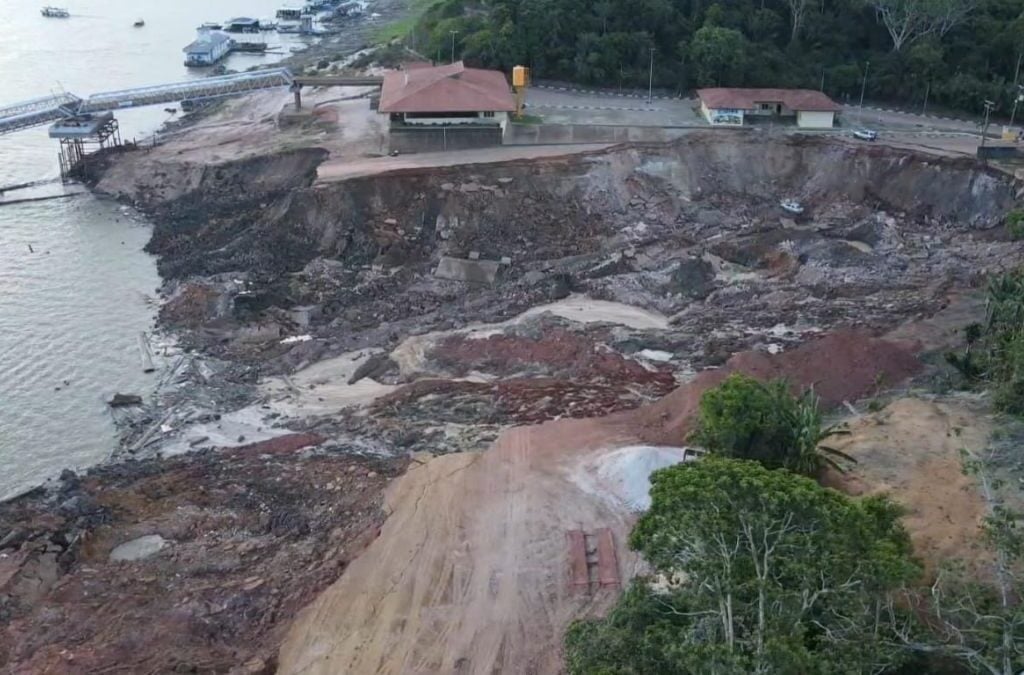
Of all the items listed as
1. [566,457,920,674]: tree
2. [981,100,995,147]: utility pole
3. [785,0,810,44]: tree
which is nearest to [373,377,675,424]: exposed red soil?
[566,457,920,674]: tree

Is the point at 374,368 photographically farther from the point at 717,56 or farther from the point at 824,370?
the point at 717,56

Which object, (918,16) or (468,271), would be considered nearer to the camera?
(468,271)

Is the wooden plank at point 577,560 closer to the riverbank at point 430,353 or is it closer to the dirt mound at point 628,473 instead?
the riverbank at point 430,353

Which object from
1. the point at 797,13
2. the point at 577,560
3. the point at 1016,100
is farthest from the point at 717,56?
the point at 577,560

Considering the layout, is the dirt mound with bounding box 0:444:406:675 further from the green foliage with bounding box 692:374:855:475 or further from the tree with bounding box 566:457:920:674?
the tree with bounding box 566:457:920:674

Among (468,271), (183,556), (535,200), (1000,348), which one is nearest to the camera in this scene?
(183,556)

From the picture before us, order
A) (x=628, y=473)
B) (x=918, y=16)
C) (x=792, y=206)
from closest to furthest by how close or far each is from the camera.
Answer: (x=628, y=473), (x=792, y=206), (x=918, y=16)

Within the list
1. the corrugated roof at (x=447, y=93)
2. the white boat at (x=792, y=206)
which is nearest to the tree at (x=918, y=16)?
the white boat at (x=792, y=206)

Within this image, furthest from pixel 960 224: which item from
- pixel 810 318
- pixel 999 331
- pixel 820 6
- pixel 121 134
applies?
pixel 121 134
